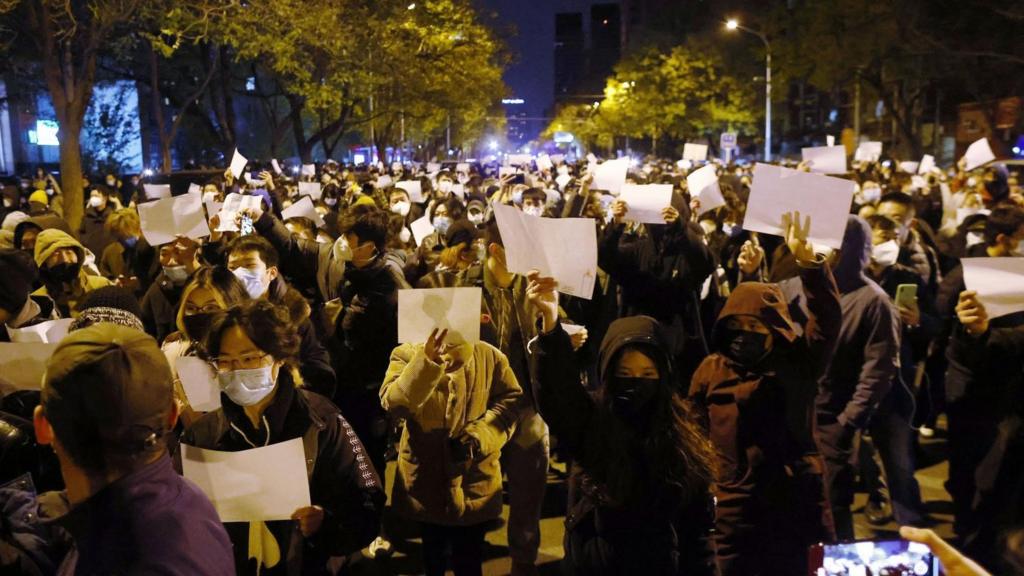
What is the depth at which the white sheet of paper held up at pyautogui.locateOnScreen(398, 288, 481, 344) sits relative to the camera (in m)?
3.78

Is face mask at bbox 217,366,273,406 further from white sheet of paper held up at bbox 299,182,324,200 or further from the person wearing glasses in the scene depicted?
white sheet of paper held up at bbox 299,182,324,200

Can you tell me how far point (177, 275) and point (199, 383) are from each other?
8.62 feet

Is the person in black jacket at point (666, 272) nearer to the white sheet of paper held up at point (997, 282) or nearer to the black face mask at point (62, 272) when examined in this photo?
the white sheet of paper held up at point (997, 282)

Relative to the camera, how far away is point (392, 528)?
6.36 m

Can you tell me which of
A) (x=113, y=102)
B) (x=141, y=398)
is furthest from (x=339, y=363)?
(x=113, y=102)

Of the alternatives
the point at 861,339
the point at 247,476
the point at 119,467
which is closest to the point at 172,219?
the point at 247,476

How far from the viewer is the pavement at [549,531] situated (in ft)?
19.1

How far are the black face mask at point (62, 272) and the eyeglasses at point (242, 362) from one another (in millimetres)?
3322

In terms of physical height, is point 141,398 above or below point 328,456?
above

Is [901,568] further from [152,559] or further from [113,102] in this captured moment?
[113,102]

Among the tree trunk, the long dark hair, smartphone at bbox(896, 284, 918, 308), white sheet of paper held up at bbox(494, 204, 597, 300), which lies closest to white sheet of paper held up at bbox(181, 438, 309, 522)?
the long dark hair

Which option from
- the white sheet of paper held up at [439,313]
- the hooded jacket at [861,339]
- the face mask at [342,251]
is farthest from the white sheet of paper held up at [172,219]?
the hooded jacket at [861,339]

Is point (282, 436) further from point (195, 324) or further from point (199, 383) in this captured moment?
point (195, 324)

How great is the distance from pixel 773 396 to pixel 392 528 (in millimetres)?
3227
